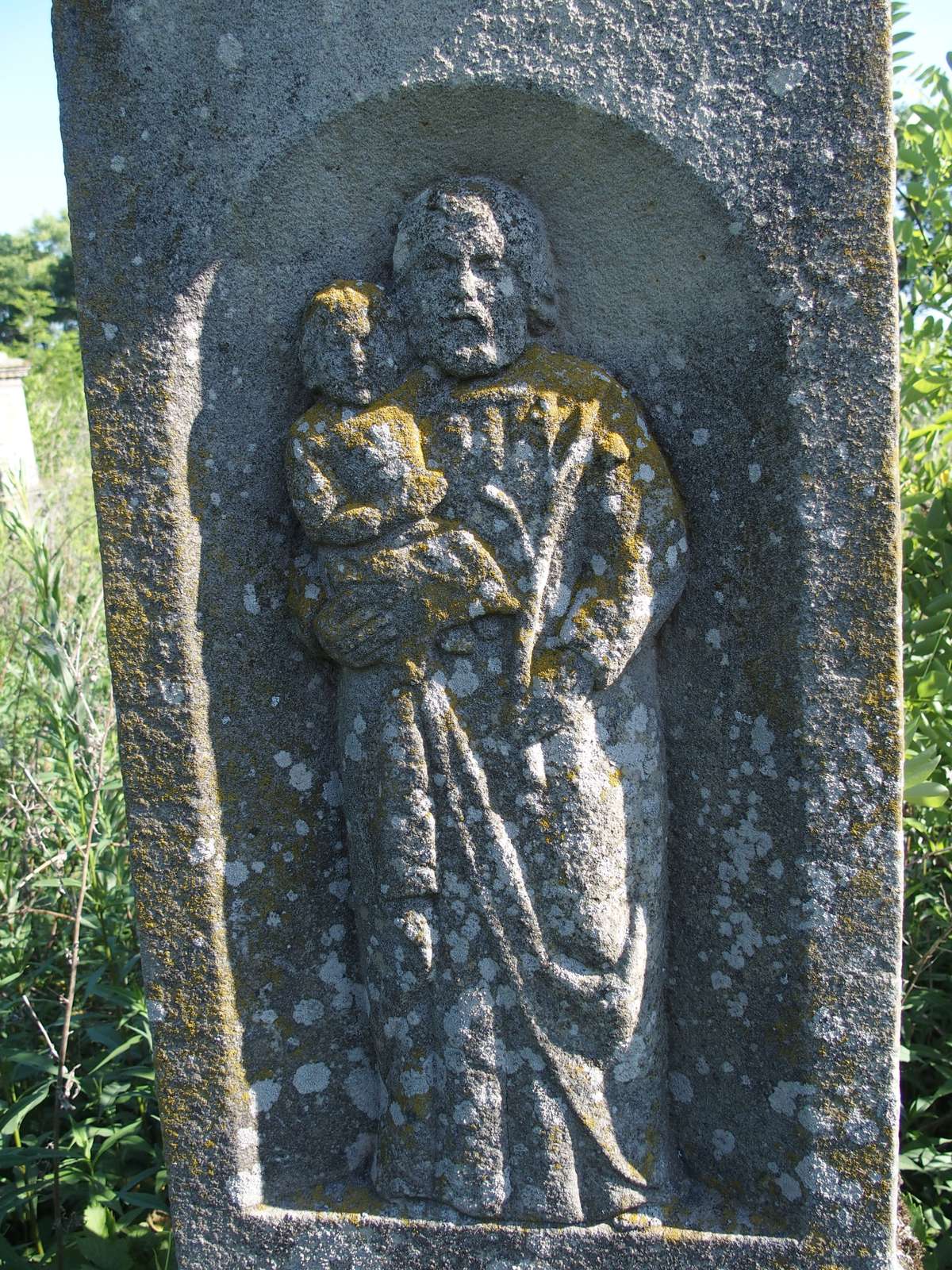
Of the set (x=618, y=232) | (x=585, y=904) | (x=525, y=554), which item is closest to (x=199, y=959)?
(x=585, y=904)

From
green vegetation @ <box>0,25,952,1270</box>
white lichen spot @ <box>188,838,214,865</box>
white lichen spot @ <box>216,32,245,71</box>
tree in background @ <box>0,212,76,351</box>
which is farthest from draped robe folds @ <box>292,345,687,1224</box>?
tree in background @ <box>0,212,76,351</box>

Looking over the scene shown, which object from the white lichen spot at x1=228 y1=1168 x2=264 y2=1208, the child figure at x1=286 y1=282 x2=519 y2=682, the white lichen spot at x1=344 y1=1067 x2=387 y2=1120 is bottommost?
the white lichen spot at x1=228 y1=1168 x2=264 y2=1208

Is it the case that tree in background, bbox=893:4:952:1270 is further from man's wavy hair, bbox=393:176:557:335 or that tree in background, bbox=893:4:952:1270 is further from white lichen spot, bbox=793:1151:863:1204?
man's wavy hair, bbox=393:176:557:335

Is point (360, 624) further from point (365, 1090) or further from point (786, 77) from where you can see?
point (786, 77)

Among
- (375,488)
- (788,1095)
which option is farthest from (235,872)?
(788,1095)

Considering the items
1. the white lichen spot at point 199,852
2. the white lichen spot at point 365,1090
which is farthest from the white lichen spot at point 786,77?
the white lichen spot at point 365,1090

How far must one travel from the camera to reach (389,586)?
1.97 meters

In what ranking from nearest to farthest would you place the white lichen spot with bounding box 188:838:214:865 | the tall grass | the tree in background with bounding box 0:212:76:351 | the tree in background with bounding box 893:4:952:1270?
1. the white lichen spot with bounding box 188:838:214:865
2. the tall grass
3. the tree in background with bounding box 893:4:952:1270
4. the tree in background with bounding box 0:212:76:351

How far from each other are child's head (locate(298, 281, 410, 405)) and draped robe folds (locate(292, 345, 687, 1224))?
0.24 ft

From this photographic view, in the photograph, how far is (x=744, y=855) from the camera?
2051mm

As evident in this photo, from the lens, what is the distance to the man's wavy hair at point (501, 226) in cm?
195

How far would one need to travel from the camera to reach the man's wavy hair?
195cm

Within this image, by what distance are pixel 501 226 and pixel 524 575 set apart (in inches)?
26.5

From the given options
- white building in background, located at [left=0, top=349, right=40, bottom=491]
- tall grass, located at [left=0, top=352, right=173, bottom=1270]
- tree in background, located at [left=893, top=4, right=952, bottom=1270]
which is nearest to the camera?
tall grass, located at [left=0, top=352, right=173, bottom=1270]
